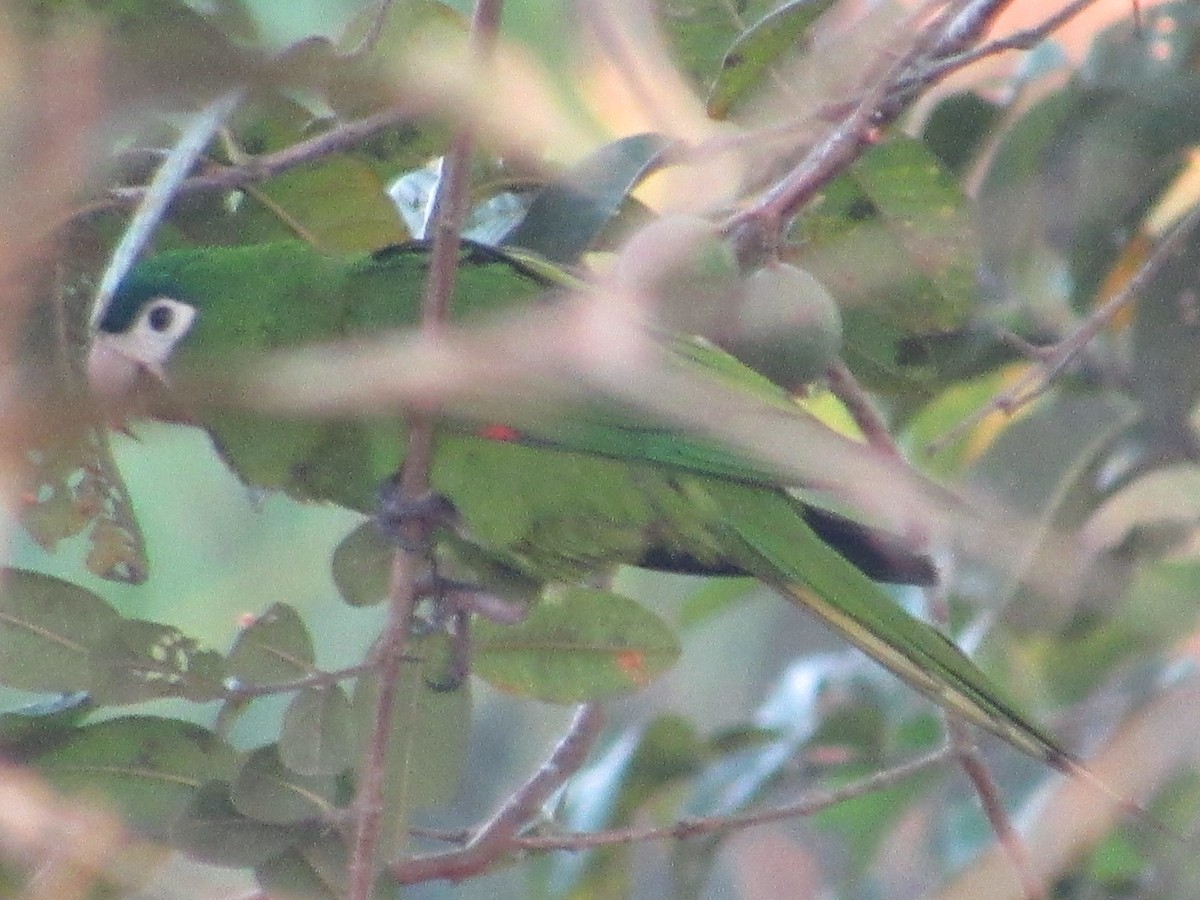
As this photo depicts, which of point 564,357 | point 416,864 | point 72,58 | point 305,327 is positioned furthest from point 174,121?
point 564,357

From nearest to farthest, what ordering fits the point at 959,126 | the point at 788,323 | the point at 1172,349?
the point at 788,323, the point at 1172,349, the point at 959,126

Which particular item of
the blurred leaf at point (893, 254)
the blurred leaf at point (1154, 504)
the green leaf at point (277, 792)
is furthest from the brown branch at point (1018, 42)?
the green leaf at point (277, 792)

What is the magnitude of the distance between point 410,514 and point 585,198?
48cm

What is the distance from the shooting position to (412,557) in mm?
1829

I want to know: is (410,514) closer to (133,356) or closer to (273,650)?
(273,650)

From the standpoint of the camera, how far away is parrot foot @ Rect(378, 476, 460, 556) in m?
2.00

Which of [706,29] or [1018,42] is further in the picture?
[706,29]

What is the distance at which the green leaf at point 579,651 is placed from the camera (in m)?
2.09

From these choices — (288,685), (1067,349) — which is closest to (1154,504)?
(1067,349)

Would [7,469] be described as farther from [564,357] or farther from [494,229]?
[494,229]

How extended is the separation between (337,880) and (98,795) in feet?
1.10

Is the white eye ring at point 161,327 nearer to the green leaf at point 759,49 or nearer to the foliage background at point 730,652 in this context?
the foliage background at point 730,652

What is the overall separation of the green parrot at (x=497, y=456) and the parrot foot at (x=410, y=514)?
Result: 17 mm

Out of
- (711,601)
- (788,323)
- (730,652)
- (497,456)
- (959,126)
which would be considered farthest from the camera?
(730,652)
